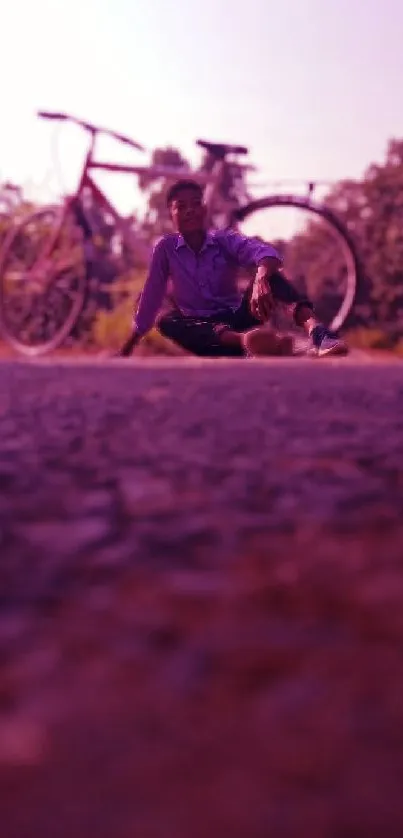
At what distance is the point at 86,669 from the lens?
55cm

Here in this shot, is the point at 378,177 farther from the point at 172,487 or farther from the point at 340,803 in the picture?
the point at 340,803

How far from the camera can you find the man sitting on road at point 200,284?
17.7ft

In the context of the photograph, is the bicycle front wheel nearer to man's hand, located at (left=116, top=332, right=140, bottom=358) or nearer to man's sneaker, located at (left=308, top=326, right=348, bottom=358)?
man's hand, located at (left=116, top=332, right=140, bottom=358)

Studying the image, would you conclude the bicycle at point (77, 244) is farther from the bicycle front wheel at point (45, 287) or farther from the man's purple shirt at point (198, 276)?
the man's purple shirt at point (198, 276)

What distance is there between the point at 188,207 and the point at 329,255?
1.79 meters

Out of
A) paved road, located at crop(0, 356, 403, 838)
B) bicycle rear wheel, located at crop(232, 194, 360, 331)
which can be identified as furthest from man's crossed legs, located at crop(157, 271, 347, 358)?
paved road, located at crop(0, 356, 403, 838)

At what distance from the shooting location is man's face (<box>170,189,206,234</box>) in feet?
19.4

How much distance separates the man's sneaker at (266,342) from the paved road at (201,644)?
10.2 ft

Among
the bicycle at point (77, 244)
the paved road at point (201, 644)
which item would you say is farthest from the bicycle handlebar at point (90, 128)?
the paved road at point (201, 644)

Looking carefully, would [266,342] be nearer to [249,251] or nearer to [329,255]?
[249,251]

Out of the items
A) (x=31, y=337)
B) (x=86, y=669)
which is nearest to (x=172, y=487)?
(x=86, y=669)

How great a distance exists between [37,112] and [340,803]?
765 centimetres

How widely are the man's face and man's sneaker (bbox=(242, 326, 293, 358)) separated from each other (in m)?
1.50

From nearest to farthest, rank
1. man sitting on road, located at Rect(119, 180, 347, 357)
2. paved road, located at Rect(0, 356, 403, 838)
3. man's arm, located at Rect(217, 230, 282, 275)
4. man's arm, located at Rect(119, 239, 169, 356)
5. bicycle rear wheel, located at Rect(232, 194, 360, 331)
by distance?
paved road, located at Rect(0, 356, 403, 838) → man's arm, located at Rect(217, 230, 282, 275) → man sitting on road, located at Rect(119, 180, 347, 357) → man's arm, located at Rect(119, 239, 169, 356) → bicycle rear wheel, located at Rect(232, 194, 360, 331)
